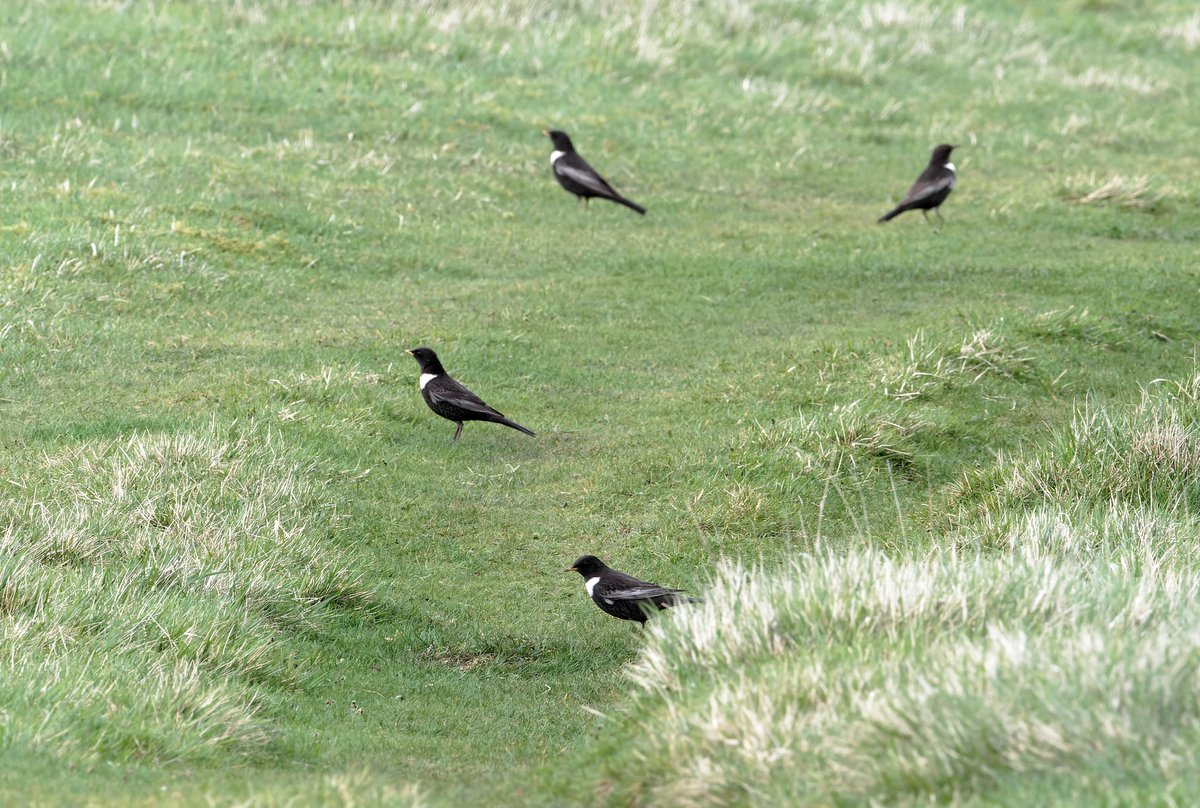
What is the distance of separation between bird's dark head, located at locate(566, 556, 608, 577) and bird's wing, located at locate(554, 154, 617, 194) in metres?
8.42

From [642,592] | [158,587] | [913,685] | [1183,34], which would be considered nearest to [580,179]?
[642,592]

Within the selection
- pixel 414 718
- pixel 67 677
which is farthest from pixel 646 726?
A: pixel 67 677

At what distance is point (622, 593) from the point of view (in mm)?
8430

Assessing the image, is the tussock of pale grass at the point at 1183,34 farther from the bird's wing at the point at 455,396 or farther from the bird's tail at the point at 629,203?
the bird's wing at the point at 455,396

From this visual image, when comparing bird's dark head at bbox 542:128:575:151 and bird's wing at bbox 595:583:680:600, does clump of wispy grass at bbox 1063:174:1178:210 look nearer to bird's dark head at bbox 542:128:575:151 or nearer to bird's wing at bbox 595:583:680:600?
bird's dark head at bbox 542:128:575:151

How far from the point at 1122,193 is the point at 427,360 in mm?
10121

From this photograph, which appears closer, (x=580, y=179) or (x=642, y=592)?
(x=642, y=592)

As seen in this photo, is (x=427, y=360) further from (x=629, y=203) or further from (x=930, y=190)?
(x=930, y=190)

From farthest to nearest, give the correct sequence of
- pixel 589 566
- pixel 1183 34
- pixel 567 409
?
pixel 1183 34
pixel 567 409
pixel 589 566

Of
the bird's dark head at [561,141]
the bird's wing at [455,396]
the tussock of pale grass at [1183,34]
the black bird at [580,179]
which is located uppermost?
the tussock of pale grass at [1183,34]

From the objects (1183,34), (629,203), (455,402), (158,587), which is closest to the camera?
(158,587)

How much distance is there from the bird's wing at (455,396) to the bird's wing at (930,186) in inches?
294

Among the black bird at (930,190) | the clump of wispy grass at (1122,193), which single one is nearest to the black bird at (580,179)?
the black bird at (930,190)

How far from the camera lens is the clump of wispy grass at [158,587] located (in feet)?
20.9
